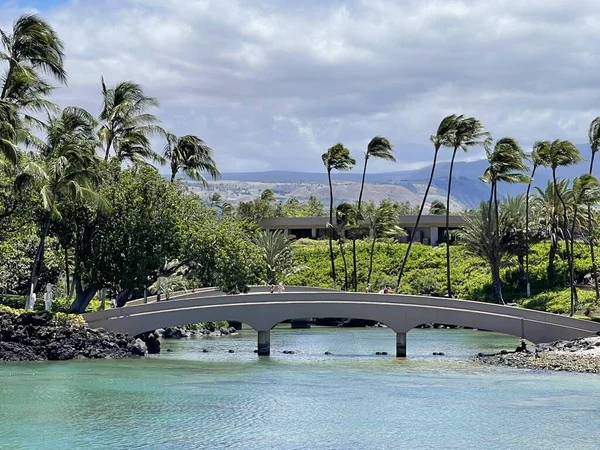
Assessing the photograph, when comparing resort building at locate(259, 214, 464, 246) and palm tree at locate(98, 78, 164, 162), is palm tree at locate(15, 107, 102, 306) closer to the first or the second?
palm tree at locate(98, 78, 164, 162)

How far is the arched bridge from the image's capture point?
51969mm

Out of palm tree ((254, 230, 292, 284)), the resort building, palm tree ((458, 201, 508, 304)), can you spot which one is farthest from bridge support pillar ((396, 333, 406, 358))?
the resort building

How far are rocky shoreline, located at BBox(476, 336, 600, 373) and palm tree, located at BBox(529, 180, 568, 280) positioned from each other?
995 inches

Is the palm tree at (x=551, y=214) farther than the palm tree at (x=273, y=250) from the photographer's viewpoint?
Result: No

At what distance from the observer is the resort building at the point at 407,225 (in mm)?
110500

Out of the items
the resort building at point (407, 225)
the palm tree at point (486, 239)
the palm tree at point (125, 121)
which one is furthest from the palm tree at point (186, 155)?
the resort building at point (407, 225)

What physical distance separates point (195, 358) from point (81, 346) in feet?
22.9

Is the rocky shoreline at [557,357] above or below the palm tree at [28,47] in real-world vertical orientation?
below

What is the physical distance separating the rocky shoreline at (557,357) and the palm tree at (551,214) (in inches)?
995

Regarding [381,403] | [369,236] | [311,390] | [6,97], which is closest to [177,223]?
[6,97]

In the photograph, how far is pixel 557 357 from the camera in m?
48.4

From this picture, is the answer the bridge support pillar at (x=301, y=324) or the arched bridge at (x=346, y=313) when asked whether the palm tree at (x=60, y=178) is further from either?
the bridge support pillar at (x=301, y=324)

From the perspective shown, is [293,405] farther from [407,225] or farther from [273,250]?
[407,225]

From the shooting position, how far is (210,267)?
56.1m
